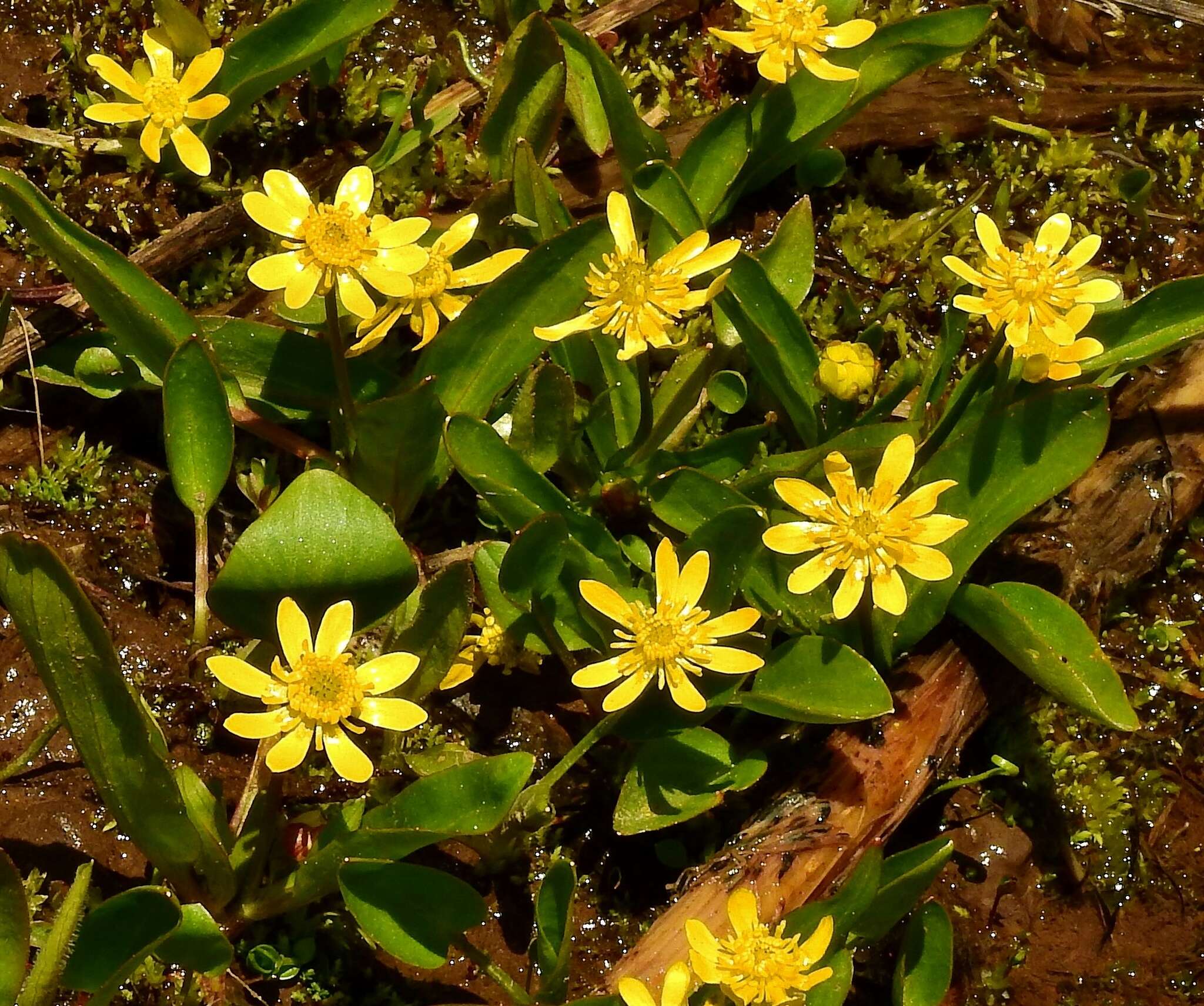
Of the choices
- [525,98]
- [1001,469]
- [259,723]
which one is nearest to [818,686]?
[1001,469]

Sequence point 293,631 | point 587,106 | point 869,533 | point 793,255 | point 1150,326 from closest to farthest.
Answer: point 293,631, point 869,533, point 1150,326, point 793,255, point 587,106

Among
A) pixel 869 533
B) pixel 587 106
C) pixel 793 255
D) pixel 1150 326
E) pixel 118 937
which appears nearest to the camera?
pixel 118 937

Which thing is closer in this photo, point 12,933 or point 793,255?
point 12,933

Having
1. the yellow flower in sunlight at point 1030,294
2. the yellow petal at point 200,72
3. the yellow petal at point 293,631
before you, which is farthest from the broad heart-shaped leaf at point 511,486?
the yellow petal at point 200,72

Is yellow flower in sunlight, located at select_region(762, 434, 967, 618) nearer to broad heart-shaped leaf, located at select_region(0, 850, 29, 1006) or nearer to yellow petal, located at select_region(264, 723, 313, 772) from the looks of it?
yellow petal, located at select_region(264, 723, 313, 772)

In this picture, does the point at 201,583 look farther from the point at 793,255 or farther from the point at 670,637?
the point at 793,255

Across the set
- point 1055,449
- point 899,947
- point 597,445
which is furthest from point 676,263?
point 899,947

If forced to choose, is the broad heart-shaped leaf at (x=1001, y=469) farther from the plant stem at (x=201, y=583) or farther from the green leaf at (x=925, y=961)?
the plant stem at (x=201, y=583)
